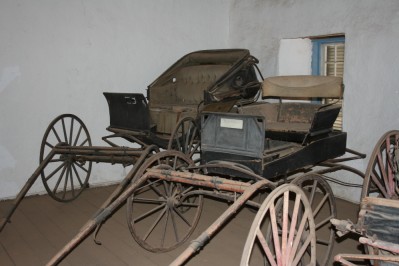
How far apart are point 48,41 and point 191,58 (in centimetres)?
177

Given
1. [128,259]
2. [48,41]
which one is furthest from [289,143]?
[48,41]

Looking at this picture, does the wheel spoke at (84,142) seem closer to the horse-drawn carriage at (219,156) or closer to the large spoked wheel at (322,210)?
the horse-drawn carriage at (219,156)

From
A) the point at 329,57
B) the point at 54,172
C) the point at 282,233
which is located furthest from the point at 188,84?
the point at 282,233

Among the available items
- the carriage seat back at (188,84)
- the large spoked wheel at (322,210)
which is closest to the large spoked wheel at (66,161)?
the carriage seat back at (188,84)

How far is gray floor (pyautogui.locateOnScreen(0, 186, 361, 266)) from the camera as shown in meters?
3.24

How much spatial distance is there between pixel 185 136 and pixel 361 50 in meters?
2.13

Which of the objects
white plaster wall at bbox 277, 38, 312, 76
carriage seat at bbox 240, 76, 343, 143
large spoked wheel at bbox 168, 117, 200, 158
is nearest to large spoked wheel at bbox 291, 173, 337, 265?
carriage seat at bbox 240, 76, 343, 143

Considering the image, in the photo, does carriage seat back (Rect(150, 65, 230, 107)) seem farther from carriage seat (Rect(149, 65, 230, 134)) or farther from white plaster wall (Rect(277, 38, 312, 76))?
white plaster wall (Rect(277, 38, 312, 76))

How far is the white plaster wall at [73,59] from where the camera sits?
14.7ft

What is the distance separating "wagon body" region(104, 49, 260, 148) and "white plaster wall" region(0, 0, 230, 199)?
18.0 inches

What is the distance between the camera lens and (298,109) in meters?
4.25

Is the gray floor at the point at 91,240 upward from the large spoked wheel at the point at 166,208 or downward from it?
downward

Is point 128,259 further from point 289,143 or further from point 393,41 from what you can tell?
point 393,41

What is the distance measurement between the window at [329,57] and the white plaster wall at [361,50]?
37cm
